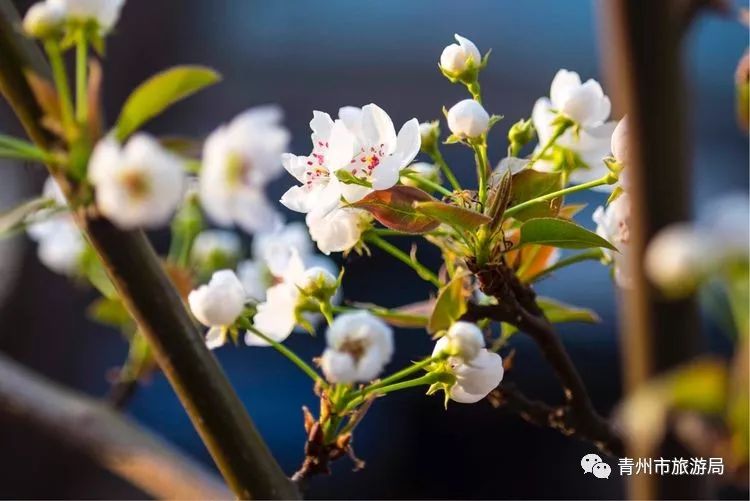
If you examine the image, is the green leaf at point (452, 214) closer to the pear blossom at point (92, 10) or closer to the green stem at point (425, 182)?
the green stem at point (425, 182)

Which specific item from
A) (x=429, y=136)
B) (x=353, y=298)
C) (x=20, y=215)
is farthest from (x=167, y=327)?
(x=353, y=298)

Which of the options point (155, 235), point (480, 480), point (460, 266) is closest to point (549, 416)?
point (460, 266)

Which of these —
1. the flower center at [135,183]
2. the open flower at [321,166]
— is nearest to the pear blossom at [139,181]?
the flower center at [135,183]

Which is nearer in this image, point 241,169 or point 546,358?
point 241,169

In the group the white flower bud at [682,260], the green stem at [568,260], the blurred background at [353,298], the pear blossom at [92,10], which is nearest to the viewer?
the white flower bud at [682,260]

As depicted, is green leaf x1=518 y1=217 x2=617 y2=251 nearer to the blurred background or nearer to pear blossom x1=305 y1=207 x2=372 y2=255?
pear blossom x1=305 y1=207 x2=372 y2=255

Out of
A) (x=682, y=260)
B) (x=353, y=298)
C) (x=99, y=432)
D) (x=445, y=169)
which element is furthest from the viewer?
(x=353, y=298)

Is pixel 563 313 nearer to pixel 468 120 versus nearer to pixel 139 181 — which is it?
pixel 468 120
